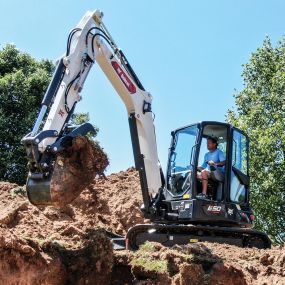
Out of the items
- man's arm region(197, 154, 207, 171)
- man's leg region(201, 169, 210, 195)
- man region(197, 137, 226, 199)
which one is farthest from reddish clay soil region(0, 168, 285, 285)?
man's arm region(197, 154, 207, 171)

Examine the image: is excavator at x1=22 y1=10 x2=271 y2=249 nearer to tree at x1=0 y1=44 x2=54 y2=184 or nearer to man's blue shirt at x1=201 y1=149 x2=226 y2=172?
man's blue shirt at x1=201 y1=149 x2=226 y2=172

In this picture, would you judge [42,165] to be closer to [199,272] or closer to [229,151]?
[199,272]

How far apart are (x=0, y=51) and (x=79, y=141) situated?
15.5 m

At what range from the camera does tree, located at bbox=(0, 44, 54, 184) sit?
1853 cm

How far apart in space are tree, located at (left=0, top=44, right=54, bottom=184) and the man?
36.5 feet

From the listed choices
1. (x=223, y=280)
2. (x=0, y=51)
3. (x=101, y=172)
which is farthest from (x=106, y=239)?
(x=0, y=51)

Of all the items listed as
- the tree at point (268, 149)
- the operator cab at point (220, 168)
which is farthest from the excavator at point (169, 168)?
the tree at point (268, 149)

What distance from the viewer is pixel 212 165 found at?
8984mm

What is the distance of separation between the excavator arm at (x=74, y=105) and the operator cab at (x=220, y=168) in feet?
1.18

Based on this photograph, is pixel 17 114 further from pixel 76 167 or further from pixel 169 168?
pixel 76 167

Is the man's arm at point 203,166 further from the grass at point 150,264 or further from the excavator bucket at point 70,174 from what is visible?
the grass at point 150,264

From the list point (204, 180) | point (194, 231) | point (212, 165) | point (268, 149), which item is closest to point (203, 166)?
point (212, 165)

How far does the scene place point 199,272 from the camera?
6.64 m

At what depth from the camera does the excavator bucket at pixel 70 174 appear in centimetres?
687
